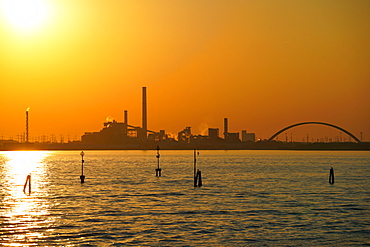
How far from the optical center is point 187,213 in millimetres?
47531

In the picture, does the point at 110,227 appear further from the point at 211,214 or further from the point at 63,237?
the point at 211,214

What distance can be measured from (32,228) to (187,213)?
45.6 ft

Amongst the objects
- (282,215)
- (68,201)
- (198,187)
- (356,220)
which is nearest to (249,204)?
(282,215)

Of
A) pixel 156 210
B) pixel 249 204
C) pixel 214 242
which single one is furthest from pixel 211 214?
pixel 214 242

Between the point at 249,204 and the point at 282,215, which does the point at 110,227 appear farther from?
the point at 249,204

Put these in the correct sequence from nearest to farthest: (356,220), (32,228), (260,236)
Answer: (260,236) < (32,228) < (356,220)

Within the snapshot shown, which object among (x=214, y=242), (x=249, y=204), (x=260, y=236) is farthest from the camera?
(x=249, y=204)

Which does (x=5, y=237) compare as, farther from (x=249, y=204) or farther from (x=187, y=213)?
(x=249, y=204)

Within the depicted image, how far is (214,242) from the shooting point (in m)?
33.9

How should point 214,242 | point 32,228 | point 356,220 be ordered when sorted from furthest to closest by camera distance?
point 356,220
point 32,228
point 214,242

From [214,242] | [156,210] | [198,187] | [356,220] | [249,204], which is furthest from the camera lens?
[198,187]

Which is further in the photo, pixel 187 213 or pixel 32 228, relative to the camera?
pixel 187 213

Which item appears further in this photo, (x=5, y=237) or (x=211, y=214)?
(x=211, y=214)

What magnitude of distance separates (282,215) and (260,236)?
34.6ft
